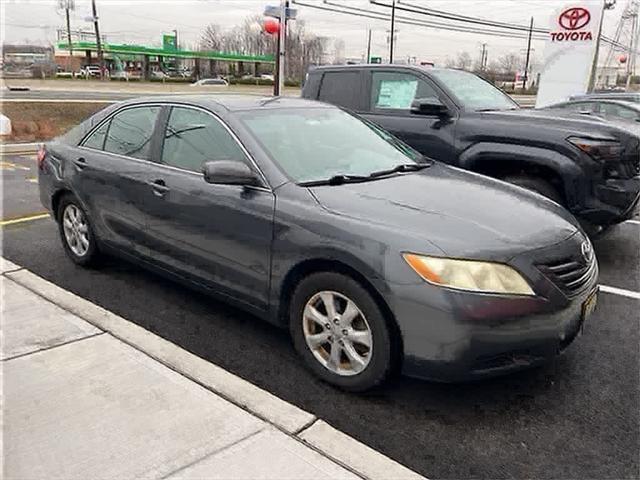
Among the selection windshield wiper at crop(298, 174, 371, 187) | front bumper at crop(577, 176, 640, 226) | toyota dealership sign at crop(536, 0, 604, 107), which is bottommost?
front bumper at crop(577, 176, 640, 226)

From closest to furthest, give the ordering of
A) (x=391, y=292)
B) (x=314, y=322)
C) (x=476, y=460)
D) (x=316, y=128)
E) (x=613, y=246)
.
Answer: (x=476, y=460)
(x=391, y=292)
(x=314, y=322)
(x=316, y=128)
(x=613, y=246)

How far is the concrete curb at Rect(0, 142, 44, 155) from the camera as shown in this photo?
11.5 m

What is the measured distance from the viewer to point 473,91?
239 inches

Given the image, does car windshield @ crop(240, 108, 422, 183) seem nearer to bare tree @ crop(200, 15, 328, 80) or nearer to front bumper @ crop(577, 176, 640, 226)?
front bumper @ crop(577, 176, 640, 226)

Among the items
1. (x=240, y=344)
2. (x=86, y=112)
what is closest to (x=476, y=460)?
(x=240, y=344)

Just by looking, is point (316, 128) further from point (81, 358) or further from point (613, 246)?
point (613, 246)

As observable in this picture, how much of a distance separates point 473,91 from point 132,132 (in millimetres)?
3613

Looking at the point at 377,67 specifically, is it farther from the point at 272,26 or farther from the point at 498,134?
the point at 272,26

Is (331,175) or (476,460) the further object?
(331,175)

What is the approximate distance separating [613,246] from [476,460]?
429 cm

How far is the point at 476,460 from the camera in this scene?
8.17ft

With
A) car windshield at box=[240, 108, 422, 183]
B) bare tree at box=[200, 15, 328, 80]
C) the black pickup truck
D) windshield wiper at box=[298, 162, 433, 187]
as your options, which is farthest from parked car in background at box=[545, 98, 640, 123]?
bare tree at box=[200, 15, 328, 80]

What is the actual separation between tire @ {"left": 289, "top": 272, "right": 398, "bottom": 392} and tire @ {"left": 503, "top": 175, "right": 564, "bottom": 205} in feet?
9.47

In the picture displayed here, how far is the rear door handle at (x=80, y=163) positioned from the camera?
455cm
